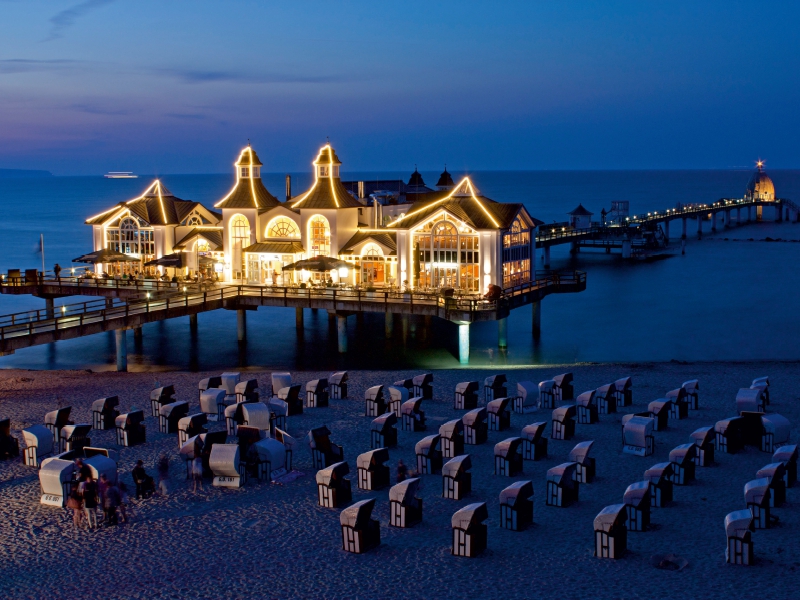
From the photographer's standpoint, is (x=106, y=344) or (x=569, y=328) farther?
(x=569, y=328)

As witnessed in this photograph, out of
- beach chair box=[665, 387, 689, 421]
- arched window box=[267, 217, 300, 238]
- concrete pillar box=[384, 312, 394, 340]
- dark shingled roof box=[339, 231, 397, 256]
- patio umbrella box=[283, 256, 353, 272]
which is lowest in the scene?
beach chair box=[665, 387, 689, 421]

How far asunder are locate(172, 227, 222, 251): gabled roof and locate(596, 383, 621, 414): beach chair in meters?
23.6

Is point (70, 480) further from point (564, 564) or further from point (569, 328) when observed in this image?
point (569, 328)

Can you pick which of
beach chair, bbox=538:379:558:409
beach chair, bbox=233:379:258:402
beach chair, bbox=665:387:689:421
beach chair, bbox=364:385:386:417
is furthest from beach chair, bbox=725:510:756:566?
beach chair, bbox=233:379:258:402

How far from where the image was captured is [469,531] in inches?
557

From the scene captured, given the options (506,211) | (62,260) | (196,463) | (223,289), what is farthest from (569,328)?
(62,260)

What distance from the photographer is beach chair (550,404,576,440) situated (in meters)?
20.8

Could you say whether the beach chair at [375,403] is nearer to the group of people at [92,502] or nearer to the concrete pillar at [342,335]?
the group of people at [92,502]

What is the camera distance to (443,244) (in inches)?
A: 1438

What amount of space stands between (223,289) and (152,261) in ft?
17.8

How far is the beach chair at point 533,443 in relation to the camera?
62.8 feet

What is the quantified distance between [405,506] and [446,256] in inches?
863

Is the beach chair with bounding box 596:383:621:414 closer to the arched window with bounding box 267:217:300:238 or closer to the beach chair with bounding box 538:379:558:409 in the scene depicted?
the beach chair with bounding box 538:379:558:409

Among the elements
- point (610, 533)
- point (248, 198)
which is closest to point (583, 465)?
point (610, 533)
